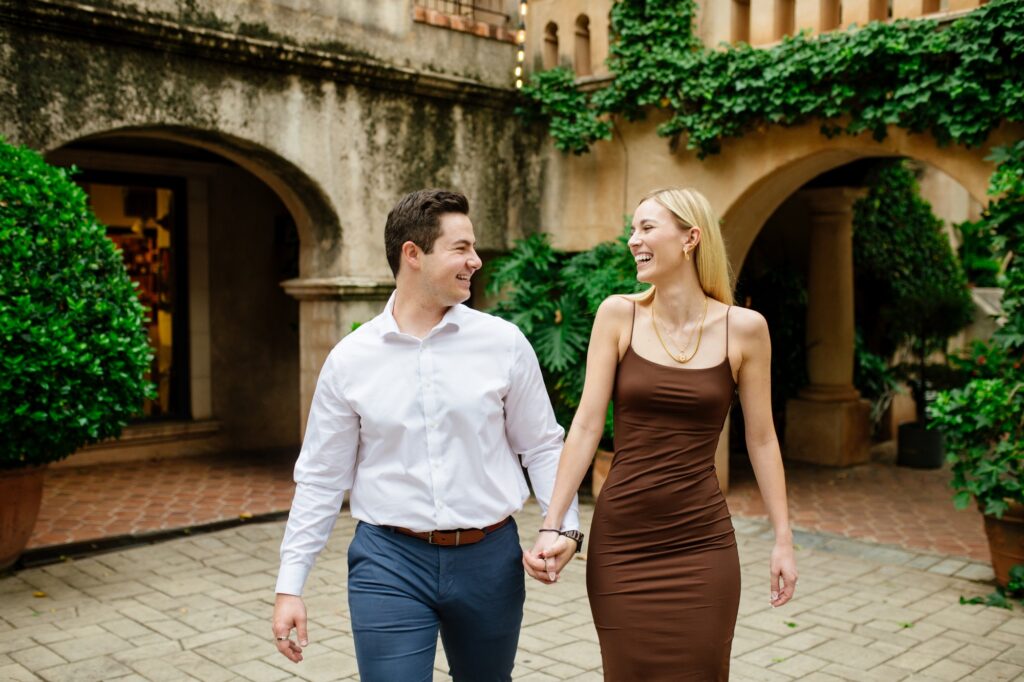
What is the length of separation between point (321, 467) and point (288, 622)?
446mm

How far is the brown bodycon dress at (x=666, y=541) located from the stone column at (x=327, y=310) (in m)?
5.76

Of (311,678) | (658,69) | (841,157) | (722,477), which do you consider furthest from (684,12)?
(311,678)

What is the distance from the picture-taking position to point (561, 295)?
9.48 metres

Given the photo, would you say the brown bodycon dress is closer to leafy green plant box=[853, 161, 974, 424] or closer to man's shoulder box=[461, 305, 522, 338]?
man's shoulder box=[461, 305, 522, 338]

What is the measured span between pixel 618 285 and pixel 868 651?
390cm

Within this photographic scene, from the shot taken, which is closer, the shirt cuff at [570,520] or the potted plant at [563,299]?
the shirt cuff at [570,520]

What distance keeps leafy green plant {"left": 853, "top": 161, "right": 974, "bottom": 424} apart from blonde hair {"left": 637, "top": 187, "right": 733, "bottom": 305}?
343 inches

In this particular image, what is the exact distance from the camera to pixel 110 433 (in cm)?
636

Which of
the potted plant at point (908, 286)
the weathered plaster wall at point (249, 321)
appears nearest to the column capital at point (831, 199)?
the potted plant at point (908, 286)

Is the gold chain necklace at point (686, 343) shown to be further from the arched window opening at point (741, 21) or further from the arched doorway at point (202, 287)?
the arched doorway at point (202, 287)

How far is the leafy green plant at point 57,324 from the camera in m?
5.75

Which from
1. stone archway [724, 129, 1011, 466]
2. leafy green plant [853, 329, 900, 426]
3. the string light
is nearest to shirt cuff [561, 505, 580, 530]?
the string light

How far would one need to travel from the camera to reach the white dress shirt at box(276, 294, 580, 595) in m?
2.91

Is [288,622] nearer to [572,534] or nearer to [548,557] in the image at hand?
[548,557]
